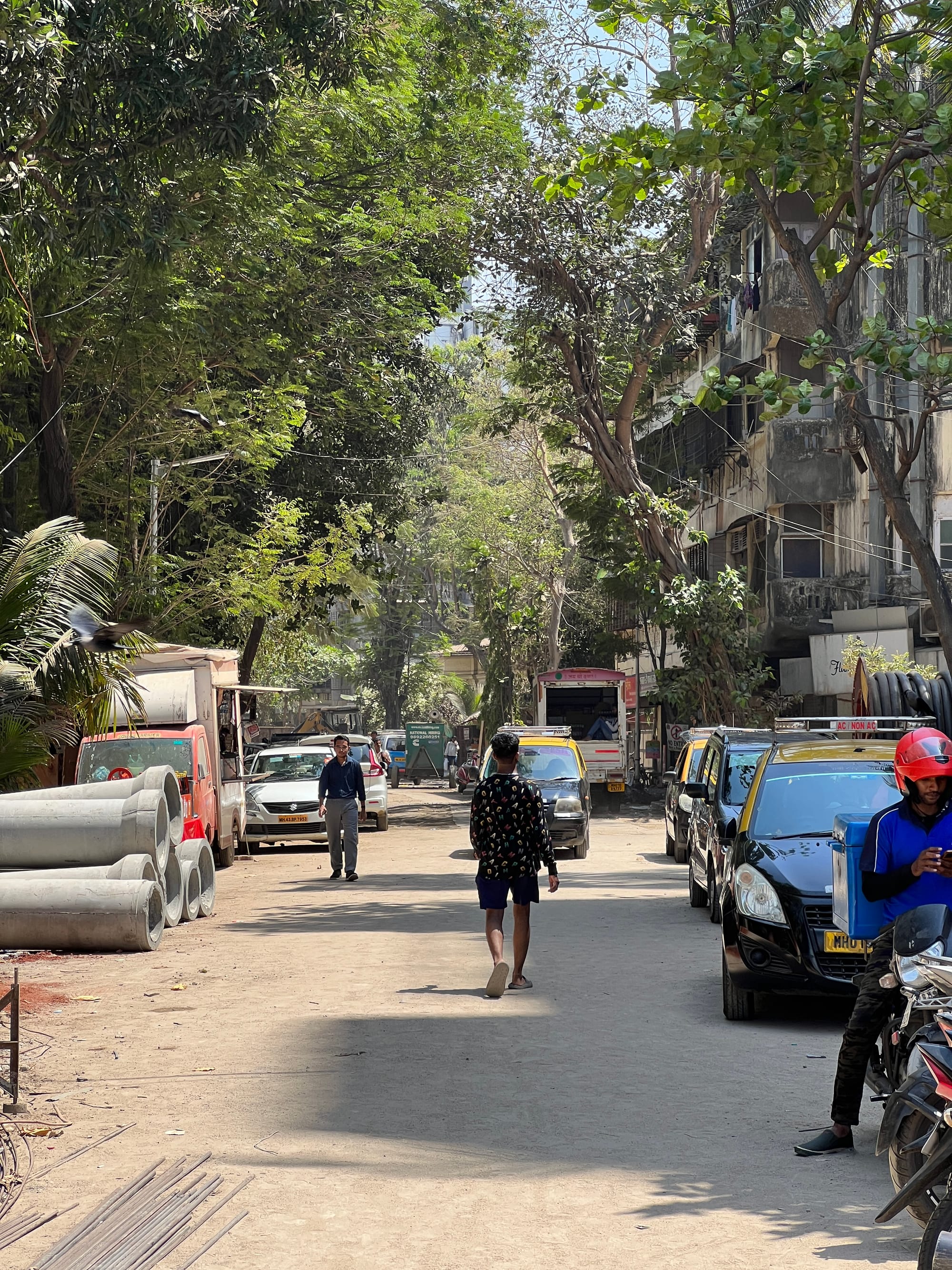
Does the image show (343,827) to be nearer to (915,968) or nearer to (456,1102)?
(456,1102)

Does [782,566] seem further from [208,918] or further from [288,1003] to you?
[288,1003]

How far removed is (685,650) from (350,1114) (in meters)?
31.4

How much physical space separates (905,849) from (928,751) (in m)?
0.38

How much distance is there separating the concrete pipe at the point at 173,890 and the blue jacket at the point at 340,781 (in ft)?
14.3

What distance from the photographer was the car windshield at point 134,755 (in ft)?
68.8

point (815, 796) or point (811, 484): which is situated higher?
point (811, 484)

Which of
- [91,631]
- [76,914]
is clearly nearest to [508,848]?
[91,631]

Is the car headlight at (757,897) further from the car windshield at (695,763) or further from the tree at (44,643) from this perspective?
the car windshield at (695,763)

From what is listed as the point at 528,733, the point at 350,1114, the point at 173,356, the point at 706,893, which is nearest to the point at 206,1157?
the point at 350,1114

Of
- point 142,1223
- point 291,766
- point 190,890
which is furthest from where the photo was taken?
point 291,766

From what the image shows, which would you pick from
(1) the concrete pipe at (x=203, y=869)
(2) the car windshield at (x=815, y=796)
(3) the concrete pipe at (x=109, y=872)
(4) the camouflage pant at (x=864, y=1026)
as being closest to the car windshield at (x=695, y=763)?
(1) the concrete pipe at (x=203, y=869)

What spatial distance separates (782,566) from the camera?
39656mm

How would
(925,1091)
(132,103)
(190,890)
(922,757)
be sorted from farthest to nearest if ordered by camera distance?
(190,890)
(132,103)
(922,757)
(925,1091)

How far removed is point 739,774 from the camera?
16484 mm
